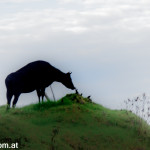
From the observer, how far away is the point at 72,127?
12742 millimetres

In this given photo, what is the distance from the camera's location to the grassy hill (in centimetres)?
1092

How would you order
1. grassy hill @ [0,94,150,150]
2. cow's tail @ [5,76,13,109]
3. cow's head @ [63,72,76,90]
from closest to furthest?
grassy hill @ [0,94,150,150]
cow's tail @ [5,76,13,109]
cow's head @ [63,72,76,90]

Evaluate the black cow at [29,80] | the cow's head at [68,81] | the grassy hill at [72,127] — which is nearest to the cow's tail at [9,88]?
the black cow at [29,80]

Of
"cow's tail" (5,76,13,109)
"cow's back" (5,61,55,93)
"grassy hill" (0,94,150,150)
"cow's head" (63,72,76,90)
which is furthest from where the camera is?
"cow's head" (63,72,76,90)

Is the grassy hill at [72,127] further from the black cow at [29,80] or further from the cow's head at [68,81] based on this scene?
the cow's head at [68,81]

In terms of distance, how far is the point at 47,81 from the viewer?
1628cm

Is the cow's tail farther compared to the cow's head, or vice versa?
the cow's head

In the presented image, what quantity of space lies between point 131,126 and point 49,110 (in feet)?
10.1

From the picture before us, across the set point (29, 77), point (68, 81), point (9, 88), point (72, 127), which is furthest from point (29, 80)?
point (72, 127)

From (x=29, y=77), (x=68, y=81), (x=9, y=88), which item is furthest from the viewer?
(x=68, y=81)

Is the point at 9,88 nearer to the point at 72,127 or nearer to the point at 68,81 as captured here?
the point at 68,81

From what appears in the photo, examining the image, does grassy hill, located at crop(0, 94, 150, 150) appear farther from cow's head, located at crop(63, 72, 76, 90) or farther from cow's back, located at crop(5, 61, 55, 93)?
cow's head, located at crop(63, 72, 76, 90)

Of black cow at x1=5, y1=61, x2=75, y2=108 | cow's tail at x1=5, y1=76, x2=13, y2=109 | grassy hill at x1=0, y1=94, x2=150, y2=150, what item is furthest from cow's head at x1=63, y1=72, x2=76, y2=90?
cow's tail at x1=5, y1=76, x2=13, y2=109

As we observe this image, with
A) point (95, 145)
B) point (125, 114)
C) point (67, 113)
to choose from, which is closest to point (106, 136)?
point (95, 145)
